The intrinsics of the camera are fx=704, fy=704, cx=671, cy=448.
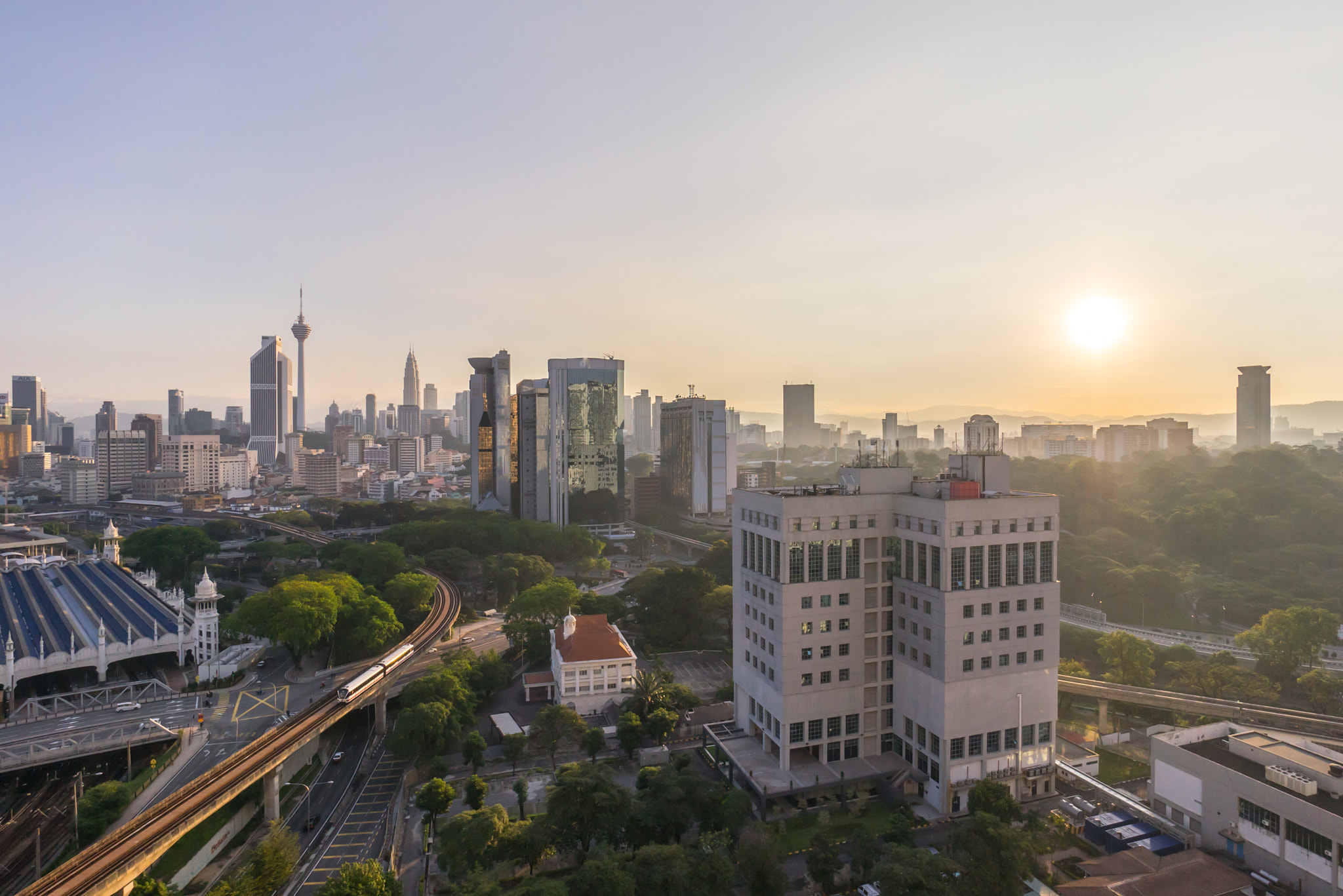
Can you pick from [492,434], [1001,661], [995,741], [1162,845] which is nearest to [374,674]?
[995,741]

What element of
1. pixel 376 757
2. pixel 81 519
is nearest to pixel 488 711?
pixel 376 757

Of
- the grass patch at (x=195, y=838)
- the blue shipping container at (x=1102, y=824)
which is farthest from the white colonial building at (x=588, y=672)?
the blue shipping container at (x=1102, y=824)

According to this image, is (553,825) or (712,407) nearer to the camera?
(553,825)

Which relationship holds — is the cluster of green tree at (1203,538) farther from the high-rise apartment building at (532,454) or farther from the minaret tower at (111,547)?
the minaret tower at (111,547)

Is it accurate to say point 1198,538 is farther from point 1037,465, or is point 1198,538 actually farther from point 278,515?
point 278,515

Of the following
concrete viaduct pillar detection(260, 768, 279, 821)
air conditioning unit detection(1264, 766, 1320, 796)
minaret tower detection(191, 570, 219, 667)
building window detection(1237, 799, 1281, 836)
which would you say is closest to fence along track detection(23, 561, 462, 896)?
concrete viaduct pillar detection(260, 768, 279, 821)

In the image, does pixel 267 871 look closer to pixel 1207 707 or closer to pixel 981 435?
pixel 981 435
